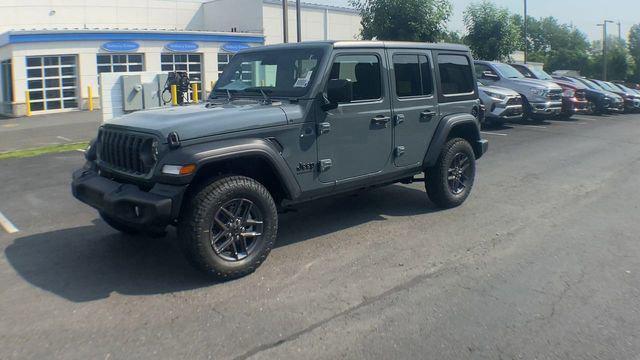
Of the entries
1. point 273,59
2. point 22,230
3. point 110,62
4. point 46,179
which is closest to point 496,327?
point 273,59

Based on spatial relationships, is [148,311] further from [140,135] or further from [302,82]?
[302,82]

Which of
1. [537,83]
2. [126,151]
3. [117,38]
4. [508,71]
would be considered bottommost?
[126,151]

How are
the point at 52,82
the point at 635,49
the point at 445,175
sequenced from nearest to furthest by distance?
the point at 445,175 → the point at 52,82 → the point at 635,49

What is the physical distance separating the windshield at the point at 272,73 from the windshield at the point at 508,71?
1306cm

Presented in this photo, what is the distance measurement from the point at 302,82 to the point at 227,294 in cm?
212

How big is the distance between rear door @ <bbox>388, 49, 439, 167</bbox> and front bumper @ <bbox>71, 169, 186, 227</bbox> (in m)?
2.63

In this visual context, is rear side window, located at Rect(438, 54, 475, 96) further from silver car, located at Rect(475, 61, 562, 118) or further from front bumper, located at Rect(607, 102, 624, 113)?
front bumper, located at Rect(607, 102, 624, 113)

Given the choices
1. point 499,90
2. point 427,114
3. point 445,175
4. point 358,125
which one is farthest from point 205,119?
point 499,90

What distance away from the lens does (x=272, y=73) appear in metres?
5.76

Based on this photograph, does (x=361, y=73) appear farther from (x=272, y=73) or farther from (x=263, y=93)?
(x=263, y=93)

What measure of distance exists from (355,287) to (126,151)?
2177mm

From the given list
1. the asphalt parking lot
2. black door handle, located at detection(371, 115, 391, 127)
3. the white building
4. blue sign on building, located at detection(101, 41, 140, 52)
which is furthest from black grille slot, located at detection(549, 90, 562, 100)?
blue sign on building, located at detection(101, 41, 140, 52)

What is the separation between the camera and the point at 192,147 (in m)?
4.42

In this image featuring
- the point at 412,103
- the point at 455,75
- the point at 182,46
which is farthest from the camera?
→ the point at 182,46
